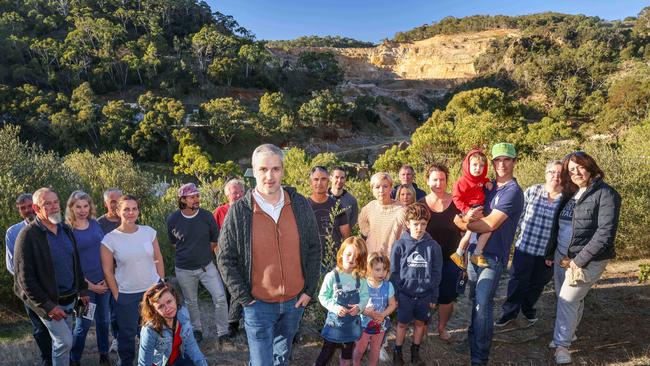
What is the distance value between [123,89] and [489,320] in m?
49.4

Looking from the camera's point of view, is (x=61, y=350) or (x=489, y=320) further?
(x=489, y=320)

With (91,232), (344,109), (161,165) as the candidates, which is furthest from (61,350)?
(344,109)

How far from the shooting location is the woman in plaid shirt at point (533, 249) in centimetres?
390

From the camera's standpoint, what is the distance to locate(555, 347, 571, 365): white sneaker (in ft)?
11.1

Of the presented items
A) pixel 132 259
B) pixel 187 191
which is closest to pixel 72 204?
pixel 132 259

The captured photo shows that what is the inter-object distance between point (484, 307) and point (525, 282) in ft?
4.00

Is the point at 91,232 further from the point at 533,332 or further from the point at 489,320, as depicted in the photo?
the point at 533,332

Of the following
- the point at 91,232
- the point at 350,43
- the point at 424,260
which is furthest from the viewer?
the point at 350,43

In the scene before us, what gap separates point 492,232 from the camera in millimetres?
3219

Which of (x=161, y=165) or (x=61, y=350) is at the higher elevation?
(x=61, y=350)

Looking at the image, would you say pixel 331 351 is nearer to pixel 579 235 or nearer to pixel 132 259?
pixel 132 259

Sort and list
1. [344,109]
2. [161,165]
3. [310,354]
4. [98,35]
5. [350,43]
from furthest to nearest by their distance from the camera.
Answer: [350,43]
[98,35]
[344,109]
[161,165]
[310,354]

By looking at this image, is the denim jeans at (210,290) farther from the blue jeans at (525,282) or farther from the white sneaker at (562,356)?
the white sneaker at (562,356)

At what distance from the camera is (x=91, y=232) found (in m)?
3.46
